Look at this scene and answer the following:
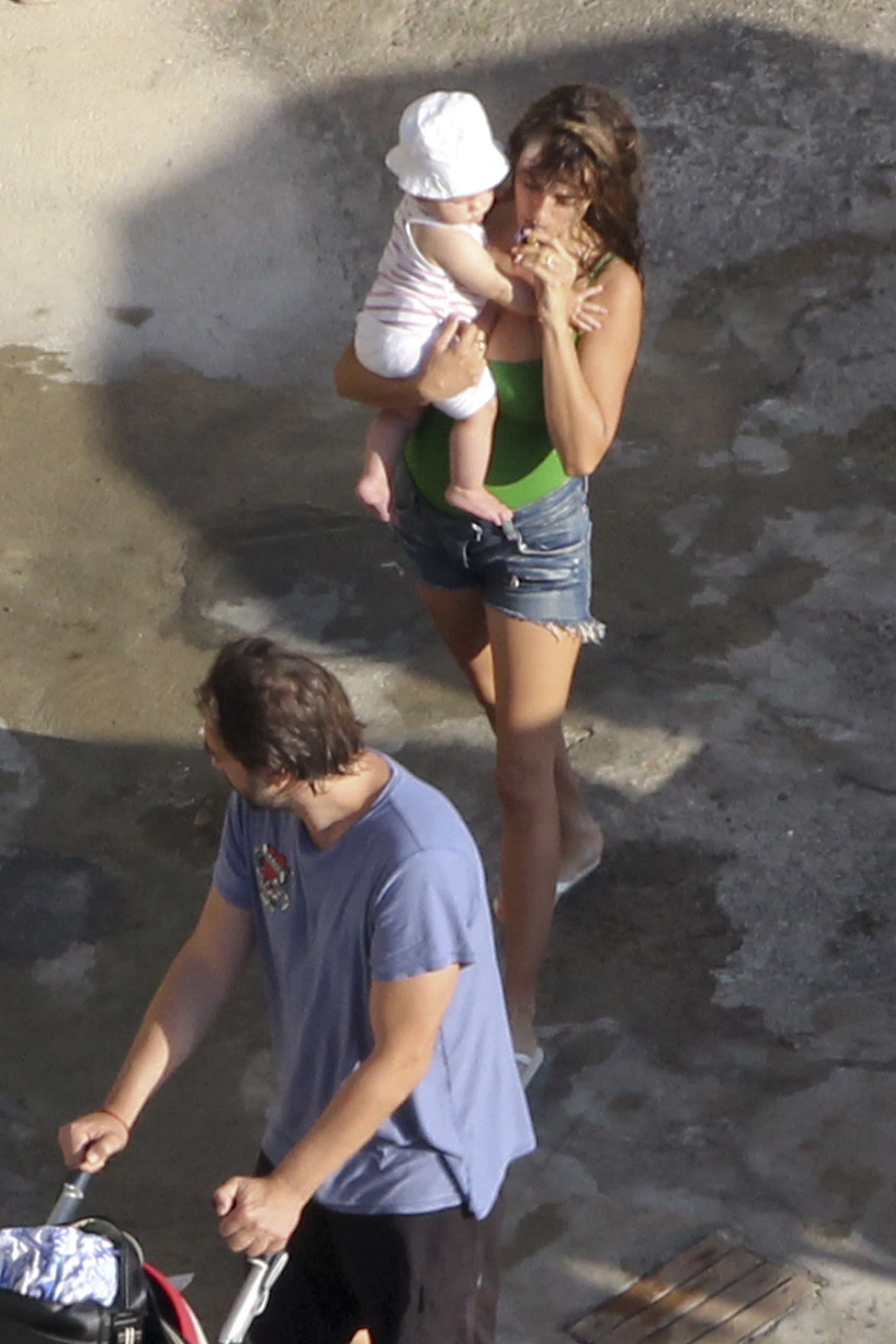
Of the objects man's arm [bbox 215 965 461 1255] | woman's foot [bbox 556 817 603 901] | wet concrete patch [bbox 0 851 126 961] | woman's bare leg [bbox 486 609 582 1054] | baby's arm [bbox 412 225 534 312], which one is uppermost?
baby's arm [bbox 412 225 534 312]

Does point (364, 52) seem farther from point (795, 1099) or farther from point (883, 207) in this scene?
point (795, 1099)

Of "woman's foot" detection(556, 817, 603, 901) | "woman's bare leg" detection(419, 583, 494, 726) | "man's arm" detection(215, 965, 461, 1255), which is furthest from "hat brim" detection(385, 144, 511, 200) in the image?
"woman's foot" detection(556, 817, 603, 901)

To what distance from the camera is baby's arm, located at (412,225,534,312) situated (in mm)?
3213

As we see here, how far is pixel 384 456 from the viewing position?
3494mm

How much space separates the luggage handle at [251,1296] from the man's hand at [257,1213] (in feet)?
0.04

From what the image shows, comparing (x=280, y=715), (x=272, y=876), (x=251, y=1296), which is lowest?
(x=251, y=1296)

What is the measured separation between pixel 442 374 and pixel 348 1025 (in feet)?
4.32

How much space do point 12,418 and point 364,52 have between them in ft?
7.96

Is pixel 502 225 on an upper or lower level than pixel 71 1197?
upper

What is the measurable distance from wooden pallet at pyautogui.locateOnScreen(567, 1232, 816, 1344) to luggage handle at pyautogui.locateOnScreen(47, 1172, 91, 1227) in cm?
122

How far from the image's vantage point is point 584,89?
319 centimetres

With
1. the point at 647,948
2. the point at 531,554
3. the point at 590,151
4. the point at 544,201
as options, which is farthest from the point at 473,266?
the point at 647,948

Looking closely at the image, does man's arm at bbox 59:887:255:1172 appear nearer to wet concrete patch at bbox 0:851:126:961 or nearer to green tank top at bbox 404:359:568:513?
green tank top at bbox 404:359:568:513

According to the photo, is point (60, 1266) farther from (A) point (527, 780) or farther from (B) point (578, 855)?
(B) point (578, 855)
